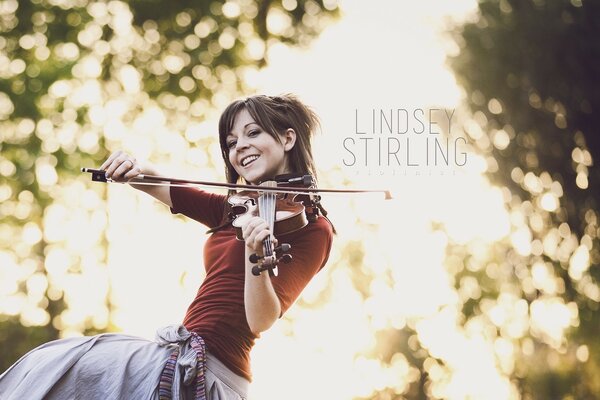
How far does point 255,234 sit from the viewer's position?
247cm

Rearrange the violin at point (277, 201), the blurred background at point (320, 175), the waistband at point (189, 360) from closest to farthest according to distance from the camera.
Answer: the waistband at point (189, 360) < the violin at point (277, 201) < the blurred background at point (320, 175)

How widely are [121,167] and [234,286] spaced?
0.58 m

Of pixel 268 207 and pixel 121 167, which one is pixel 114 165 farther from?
pixel 268 207

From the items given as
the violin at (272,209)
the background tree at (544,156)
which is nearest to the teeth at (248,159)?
the violin at (272,209)

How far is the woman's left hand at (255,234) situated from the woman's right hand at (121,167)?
2.03 ft

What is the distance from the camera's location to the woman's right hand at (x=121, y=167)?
2.89 meters

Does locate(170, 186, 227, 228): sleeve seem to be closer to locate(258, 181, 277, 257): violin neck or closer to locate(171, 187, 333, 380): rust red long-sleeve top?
locate(171, 187, 333, 380): rust red long-sleeve top

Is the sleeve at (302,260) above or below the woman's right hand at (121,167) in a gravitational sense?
below

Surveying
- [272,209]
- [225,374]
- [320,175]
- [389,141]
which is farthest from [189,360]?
[320,175]

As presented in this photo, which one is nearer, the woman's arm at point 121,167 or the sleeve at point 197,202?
the woman's arm at point 121,167

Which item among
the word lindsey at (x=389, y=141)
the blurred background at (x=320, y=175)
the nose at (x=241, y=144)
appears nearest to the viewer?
the nose at (x=241, y=144)

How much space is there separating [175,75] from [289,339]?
158 inches

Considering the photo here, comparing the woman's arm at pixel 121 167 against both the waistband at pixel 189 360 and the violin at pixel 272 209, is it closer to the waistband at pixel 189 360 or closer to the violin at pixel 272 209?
the violin at pixel 272 209

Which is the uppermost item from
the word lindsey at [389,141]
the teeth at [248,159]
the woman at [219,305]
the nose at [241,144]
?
the word lindsey at [389,141]
